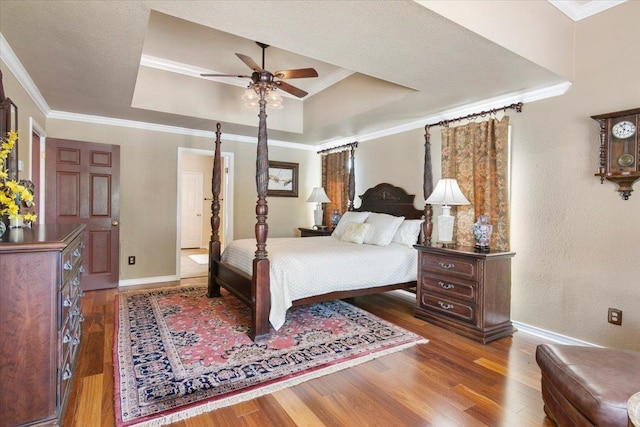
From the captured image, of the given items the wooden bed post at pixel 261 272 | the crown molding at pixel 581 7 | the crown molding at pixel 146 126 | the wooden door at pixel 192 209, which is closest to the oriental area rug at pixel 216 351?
the wooden bed post at pixel 261 272

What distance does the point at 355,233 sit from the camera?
13.6 feet

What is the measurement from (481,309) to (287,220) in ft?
12.8

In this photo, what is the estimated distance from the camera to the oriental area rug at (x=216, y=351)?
1971 mm

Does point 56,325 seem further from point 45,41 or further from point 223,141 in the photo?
point 223,141

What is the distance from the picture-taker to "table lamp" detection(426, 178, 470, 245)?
3463mm

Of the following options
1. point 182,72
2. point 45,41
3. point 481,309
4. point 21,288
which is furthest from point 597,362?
point 182,72

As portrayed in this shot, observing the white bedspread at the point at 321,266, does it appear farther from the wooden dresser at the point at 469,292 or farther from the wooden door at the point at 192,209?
the wooden door at the point at 192,209

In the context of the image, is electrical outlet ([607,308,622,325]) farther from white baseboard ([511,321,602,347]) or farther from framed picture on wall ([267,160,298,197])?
framed picture on wall ([267,160,298,197])

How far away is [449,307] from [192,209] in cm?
719

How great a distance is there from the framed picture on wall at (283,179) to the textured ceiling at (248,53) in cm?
95

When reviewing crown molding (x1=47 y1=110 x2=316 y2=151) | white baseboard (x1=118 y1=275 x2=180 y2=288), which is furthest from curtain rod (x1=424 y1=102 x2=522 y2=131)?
white baseboard (x1=118 y1=275 x2=180 y2=288)

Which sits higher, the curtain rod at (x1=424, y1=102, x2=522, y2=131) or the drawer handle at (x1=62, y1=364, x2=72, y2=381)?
the curtain rod at (x1=424, y1=102, x2=522, y2=131)

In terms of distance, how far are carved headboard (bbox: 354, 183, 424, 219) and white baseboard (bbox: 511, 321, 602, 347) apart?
161cm

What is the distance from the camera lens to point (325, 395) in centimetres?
206
